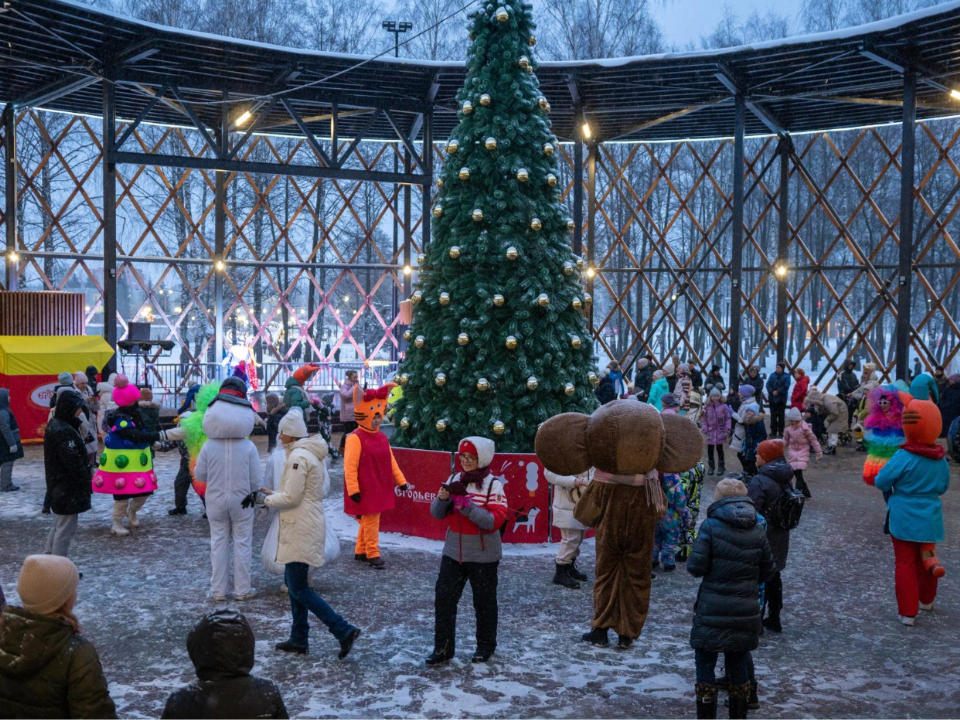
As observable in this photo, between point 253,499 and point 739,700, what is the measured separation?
2289 mm

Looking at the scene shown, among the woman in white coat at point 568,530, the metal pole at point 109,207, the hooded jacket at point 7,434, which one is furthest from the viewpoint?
the metal pole at point 109,207

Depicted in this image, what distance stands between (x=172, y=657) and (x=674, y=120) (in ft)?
42.6

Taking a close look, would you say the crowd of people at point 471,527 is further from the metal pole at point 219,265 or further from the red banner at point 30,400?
the metal pole at point 219,265

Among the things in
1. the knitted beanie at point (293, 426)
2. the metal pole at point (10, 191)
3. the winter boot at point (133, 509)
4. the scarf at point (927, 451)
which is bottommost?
the winter boot at point (133, 509)

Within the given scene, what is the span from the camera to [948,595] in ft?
16.0

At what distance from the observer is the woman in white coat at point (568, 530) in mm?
4977

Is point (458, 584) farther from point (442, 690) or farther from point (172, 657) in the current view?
point (172, 657)

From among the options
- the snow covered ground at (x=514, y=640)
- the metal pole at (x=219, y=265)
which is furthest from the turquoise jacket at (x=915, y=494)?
the metal pole at (x=219, y=265)

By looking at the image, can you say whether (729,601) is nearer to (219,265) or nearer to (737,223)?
(737,223)

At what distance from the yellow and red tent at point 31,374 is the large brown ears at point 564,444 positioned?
24.4 ft

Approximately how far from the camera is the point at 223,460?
448 cm

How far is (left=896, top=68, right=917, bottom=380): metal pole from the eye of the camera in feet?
34.9

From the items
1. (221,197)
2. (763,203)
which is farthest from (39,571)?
(763,203)

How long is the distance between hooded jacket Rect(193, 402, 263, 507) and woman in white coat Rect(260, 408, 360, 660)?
404 mm
